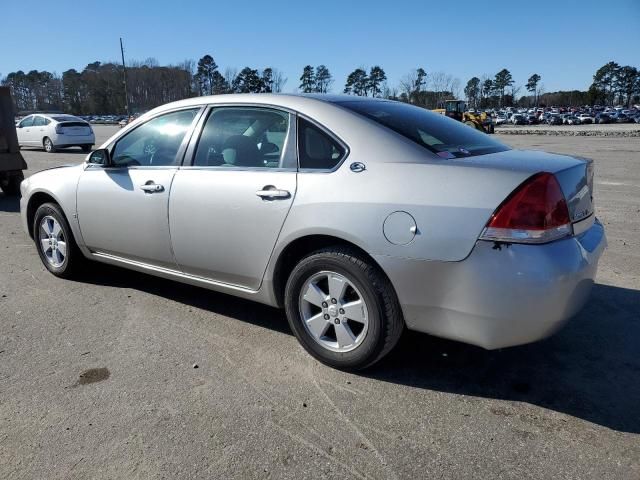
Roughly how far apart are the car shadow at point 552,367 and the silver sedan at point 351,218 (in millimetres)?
421

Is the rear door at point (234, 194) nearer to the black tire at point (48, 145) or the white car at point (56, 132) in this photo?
the white car at point (56, 132)

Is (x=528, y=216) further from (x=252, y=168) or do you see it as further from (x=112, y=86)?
(x=112, y=86)

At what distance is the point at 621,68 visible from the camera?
118 metres

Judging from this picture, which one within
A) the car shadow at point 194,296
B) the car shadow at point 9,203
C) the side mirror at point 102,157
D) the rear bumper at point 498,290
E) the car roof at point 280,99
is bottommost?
the car shadow at point 194,296

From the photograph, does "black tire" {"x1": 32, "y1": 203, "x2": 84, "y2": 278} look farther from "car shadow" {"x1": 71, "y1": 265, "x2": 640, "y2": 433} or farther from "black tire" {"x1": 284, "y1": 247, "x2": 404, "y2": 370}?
"black tire" {"x1": 284, "y1": 247, "x2": 404, "y2": 370}

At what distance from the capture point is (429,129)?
3398 millimetres

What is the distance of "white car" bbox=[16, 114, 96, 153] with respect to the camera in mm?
20359

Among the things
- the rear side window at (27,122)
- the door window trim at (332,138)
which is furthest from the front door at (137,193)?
the rear side window at (27,122)

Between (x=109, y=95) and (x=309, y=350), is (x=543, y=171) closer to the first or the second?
(x=309, y=350)

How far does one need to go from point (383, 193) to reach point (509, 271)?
0.76 metres

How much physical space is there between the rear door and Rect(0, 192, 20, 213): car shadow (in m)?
6.69

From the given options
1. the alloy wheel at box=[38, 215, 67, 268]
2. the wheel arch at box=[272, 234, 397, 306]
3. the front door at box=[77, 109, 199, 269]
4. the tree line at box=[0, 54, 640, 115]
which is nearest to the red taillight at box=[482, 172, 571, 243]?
the wheel arch at box=[272, 234, 397, 306]

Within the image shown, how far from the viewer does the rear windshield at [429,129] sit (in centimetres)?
312

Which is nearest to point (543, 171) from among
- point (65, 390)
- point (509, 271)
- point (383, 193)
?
point (509, 271)
